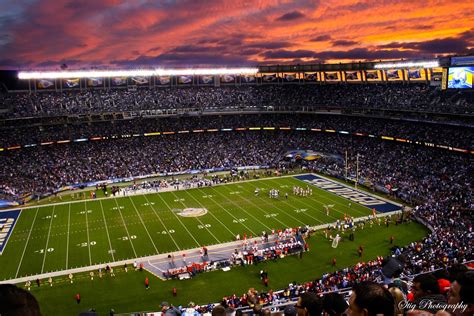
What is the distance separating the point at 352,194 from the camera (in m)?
40.7

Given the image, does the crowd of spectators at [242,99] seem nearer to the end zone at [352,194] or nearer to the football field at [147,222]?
the end zone at [352,194]

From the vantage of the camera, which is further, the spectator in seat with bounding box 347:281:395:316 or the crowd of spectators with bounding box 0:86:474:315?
the crowd of spectators with bounding box 0:86:474:315

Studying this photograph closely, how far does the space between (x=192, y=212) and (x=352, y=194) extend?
55.8ft

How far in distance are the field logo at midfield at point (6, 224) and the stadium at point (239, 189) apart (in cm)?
22

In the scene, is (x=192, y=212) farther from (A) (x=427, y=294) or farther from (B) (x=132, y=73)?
(B) (x=132, y=73)

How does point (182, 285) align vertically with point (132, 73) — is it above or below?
below

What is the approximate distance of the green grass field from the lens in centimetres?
2106

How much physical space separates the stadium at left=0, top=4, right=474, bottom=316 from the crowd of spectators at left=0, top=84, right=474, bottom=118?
13.0 inches

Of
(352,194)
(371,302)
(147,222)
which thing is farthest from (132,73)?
(371,302)

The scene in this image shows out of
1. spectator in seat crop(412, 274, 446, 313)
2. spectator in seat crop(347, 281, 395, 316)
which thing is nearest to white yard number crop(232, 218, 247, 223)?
spectator in seat crop(412, 274, 446, 313)

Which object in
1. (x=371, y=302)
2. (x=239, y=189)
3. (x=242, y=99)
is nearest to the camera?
(x=371, y=302)

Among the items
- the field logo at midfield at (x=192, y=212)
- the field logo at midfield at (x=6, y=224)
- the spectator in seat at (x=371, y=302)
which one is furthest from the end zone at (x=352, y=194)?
the spectator in seat at (x=371, y=302)

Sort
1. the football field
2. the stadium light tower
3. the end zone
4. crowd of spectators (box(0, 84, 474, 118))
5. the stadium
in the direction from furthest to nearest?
the stadium light tower → crowd of spectators (box(0, 84, 474, 118)) → the end zone → the football field → the stadium

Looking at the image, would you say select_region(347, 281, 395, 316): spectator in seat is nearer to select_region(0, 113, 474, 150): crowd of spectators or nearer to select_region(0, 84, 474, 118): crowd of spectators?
select_region(0, 113, 474, 150): crowd of spectators
